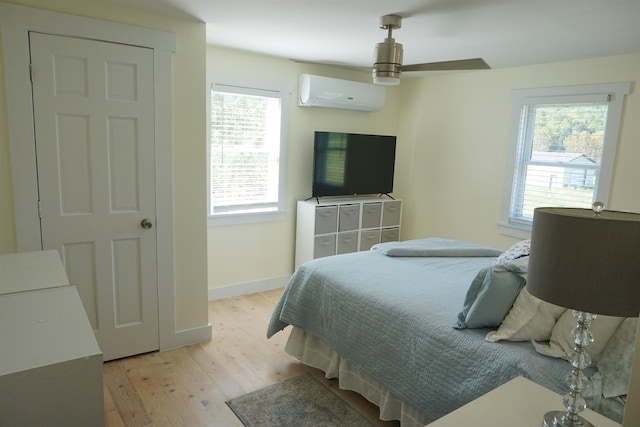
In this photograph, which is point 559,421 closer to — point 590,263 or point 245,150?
point 590,263

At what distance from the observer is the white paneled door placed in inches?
99.8

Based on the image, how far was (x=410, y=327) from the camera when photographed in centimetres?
213

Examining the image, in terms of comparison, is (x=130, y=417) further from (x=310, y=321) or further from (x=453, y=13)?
(x=453, y=13)

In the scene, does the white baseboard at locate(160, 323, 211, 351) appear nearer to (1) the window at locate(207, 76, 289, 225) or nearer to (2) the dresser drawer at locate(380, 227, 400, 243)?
(1) the window at locate(207, 76, 289, 225)

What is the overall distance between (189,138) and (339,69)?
2164mm

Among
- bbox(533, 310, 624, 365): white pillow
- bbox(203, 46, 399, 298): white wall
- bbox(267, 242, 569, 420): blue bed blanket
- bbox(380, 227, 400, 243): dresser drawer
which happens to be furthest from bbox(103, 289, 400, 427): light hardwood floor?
bbox(380, 227, 400, 243): dresser drawer

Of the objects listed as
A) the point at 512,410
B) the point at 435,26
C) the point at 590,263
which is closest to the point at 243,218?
the point at 435,26

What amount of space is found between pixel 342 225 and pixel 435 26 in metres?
2.20

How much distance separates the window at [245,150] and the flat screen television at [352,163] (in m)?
0.39

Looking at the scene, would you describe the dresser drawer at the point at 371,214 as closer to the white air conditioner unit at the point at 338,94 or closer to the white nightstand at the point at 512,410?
the white air conditioner unit at the point at 338,94

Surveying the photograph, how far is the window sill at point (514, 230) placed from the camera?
4008mm

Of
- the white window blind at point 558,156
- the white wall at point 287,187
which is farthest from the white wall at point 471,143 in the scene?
the white wall at point 287,187

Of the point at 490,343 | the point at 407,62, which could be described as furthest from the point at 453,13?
the point at 490,343

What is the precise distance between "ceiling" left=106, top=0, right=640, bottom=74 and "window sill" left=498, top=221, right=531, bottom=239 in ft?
4.84
